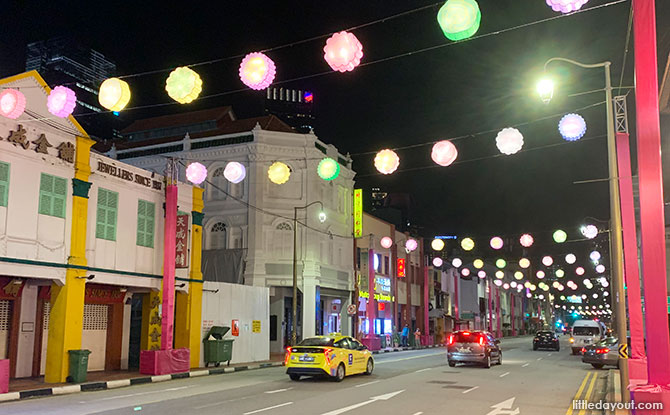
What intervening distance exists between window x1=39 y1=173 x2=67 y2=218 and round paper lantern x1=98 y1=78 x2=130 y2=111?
839 cm

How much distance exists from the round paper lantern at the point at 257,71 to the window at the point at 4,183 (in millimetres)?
10455

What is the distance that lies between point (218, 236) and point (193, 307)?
42.1ft

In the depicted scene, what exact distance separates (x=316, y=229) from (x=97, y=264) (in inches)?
749

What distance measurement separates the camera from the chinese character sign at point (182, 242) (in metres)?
24.4

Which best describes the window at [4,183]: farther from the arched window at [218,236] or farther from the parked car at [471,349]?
the arched window at [218,236]

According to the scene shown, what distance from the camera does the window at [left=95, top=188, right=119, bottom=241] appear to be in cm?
2250

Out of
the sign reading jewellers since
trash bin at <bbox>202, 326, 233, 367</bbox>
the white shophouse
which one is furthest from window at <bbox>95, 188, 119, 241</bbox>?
the white shophouse

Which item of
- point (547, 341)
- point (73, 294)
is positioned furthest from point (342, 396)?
point (547, 341)

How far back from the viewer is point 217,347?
87.5 feet

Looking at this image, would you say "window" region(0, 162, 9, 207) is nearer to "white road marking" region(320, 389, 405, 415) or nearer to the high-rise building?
"white road marking" region(320, 389, 405, 415)

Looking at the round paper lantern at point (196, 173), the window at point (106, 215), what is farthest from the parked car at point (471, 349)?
the window at point (106, 215)

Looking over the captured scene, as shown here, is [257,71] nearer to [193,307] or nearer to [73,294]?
[73,294]

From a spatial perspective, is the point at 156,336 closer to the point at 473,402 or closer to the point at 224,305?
the point at 224,305

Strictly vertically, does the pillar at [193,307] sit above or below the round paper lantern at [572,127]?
below
